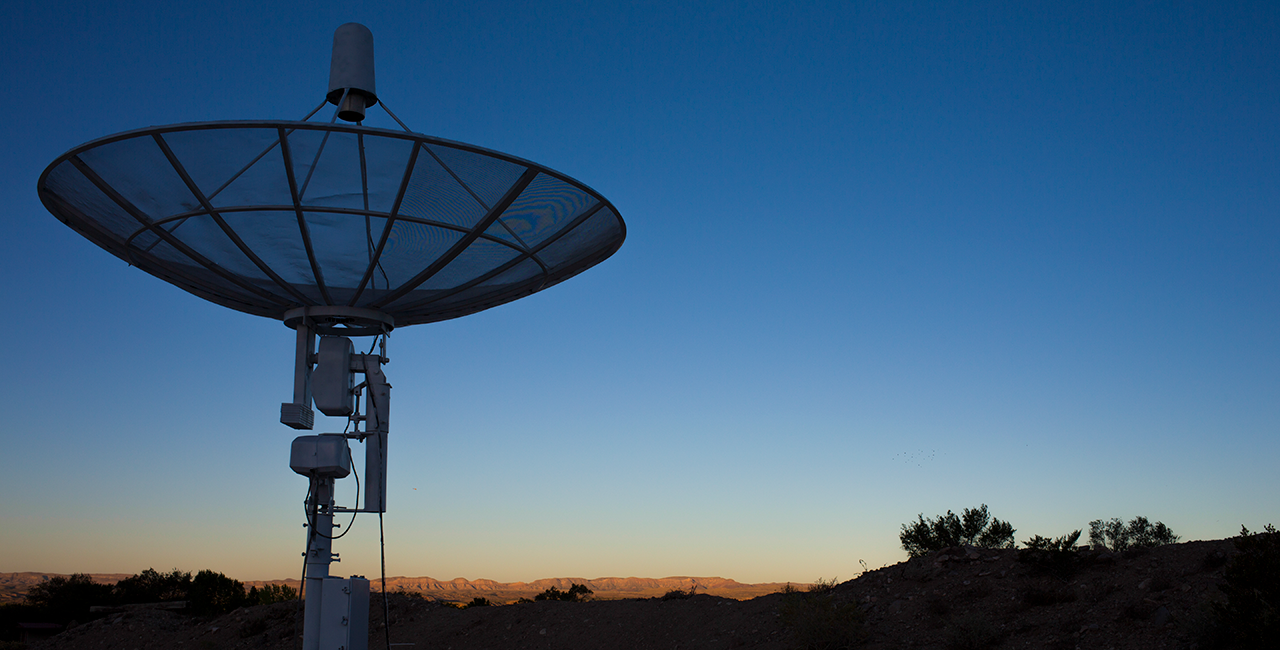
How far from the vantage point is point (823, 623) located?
1347 centimetres

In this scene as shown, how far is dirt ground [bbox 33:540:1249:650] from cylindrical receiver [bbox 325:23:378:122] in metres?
7.59

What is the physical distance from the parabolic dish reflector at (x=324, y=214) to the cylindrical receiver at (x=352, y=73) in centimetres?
215

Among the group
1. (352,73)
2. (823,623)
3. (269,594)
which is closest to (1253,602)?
(823,623)

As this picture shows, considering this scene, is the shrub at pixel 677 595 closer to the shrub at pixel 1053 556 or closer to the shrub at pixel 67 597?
the shrub at pixel 1053 556

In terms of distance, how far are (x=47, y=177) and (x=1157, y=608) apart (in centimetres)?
1533

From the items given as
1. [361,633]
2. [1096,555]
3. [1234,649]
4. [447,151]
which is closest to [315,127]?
[447,151]

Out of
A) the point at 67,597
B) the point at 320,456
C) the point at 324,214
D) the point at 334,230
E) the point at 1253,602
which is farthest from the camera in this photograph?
the point at 67,597

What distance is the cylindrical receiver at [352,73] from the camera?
547 inches

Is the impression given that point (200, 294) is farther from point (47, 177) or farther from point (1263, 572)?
point (1263, 572)

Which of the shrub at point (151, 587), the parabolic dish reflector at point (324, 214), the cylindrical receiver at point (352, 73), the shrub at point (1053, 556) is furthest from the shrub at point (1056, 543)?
the shrub at point (151, 587)

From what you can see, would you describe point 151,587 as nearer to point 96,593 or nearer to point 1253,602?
point 96,593

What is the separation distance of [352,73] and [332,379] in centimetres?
458

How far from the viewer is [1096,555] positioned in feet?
46.4

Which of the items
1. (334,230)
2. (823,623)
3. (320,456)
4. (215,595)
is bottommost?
(823,623)
